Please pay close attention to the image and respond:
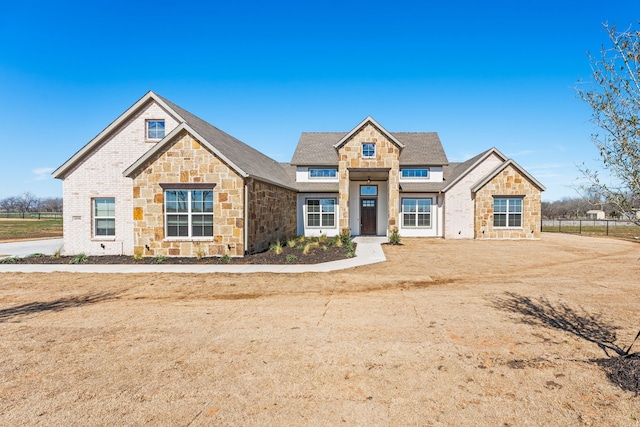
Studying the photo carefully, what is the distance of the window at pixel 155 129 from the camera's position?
50.3ft

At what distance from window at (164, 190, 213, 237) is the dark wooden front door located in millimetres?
13053

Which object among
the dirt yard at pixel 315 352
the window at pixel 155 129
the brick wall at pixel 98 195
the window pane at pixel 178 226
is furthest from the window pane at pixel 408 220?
the brick wall at pixel 98 195

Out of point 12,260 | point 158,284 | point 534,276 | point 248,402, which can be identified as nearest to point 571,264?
point 534,276

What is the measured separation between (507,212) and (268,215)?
16.4 m

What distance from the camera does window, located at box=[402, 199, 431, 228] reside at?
77.8 feet

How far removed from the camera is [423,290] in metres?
8.89

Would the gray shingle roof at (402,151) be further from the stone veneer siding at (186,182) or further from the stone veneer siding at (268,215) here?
the stone veneer siding at (186,182)

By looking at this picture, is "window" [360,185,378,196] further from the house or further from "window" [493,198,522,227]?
"window" [493,198,522,227]

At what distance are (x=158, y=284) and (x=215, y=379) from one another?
6.52 meters

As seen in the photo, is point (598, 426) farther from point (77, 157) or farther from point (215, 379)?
point (77, 157)

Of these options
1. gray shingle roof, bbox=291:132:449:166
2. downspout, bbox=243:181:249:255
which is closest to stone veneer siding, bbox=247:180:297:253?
downspout, bbox=243:181:249:255

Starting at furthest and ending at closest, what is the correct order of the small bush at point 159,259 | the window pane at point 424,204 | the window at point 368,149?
the window pane at point 424,204 → the window at point 368,149 → the small bush at point 159,259

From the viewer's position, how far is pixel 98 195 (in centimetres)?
1493

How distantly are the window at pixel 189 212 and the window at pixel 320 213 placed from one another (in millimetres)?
10812
